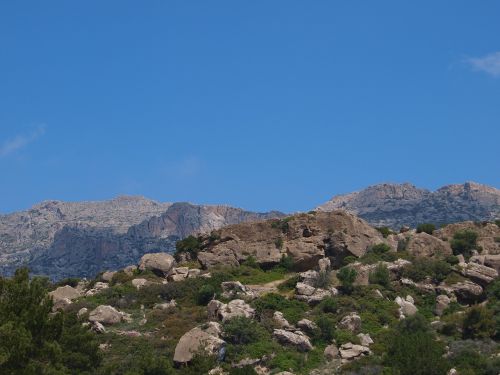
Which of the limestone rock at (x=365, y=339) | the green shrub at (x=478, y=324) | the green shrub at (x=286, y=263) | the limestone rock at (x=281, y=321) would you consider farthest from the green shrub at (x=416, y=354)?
the green shrub at (x=286, y=263)

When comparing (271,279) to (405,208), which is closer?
(271,279)

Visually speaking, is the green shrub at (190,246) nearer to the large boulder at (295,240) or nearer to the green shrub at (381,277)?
the large boulder at (295,240)

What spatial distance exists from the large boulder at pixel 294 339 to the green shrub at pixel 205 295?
10.1m

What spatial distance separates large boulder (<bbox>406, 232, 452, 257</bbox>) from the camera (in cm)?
6800

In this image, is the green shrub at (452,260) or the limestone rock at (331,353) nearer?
the limestone rock at (331,353)

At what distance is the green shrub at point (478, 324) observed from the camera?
1929 inches

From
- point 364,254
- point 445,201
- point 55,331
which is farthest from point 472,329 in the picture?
point 445,201

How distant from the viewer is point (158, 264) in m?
71.3

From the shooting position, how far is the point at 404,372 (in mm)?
40219

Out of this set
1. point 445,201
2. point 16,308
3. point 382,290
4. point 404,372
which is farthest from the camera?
point 445,201

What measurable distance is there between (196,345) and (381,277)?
67.6ft

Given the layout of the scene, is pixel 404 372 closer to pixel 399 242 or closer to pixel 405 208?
pixel 399 242

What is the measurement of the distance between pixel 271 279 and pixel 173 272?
31.4 feet

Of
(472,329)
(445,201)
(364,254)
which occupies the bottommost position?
(472,329)
